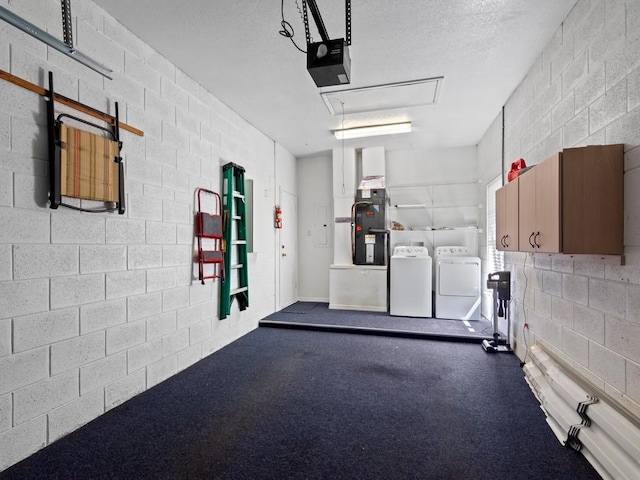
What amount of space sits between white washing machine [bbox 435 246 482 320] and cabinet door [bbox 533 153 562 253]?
258 cm

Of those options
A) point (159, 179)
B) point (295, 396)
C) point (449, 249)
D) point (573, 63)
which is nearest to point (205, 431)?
point (295, 396)

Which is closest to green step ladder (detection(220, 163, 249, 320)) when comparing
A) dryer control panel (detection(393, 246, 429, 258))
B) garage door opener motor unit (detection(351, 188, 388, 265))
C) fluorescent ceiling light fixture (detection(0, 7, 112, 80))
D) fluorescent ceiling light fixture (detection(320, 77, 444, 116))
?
fluorescent ceiling light fixture (detection(320, 77, 444, 116))

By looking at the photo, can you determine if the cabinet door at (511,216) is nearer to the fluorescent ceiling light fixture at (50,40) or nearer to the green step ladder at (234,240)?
the green step ladder at (234,240)

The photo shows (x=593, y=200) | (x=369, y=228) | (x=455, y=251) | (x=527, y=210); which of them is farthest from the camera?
(x=369, y=228)

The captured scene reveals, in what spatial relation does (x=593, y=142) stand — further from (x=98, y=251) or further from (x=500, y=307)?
(x=98, y=251)

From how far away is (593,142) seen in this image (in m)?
2.04

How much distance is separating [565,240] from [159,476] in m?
2.67

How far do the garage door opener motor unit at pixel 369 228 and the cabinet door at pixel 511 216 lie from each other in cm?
268

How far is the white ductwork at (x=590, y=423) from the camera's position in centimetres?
153

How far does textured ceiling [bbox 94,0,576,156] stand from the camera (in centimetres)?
228

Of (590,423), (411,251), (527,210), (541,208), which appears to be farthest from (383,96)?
(590,423)

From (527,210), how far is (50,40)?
3.45 metres

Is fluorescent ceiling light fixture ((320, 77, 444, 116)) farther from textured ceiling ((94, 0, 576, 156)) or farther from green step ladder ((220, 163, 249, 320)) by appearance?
green step ladder ((220, 163, 249, 320))

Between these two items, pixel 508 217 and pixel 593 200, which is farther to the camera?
pixel 508 217
